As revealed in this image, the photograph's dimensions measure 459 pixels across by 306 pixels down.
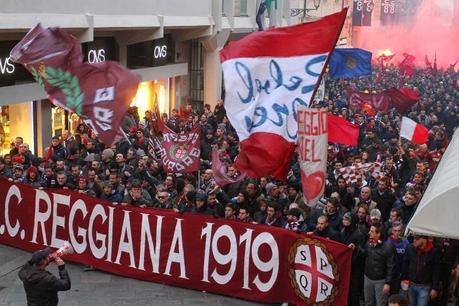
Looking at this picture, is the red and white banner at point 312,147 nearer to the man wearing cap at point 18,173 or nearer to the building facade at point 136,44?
the man wearing cap at point 18,173

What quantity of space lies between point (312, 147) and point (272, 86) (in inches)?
38.7

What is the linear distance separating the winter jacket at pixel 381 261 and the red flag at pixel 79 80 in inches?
143

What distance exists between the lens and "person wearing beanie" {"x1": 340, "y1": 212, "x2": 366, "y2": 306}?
818cm

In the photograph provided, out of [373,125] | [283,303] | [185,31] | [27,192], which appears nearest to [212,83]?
[185,31]

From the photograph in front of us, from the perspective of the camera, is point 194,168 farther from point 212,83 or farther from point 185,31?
point 212,83

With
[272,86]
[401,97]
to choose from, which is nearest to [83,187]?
Answer: [272,86]

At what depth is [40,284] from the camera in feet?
21.6

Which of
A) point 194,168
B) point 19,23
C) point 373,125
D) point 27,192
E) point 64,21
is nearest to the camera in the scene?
point 27,192

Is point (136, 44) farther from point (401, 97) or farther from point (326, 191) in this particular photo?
point (326, 191)

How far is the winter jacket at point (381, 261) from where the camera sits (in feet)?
25.5

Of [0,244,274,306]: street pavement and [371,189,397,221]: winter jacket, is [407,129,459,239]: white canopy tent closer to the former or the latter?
[0,244,274,306]: street pavement

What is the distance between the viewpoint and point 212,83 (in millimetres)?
26188

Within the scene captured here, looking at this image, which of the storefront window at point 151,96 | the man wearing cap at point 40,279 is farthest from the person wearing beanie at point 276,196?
the storefront window at point 151,96

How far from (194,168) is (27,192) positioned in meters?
2.87
